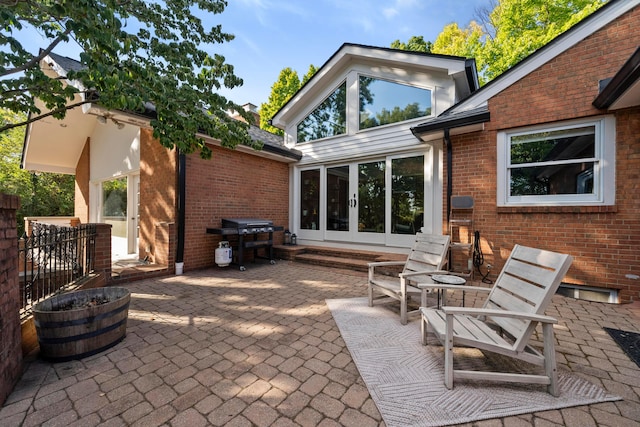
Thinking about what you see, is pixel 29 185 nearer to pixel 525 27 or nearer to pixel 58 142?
pixel 58 142

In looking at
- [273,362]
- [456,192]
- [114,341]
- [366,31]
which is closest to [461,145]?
[456,192]

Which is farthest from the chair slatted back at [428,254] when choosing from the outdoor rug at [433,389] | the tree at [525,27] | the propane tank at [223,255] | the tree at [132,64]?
the tree at [525,27]

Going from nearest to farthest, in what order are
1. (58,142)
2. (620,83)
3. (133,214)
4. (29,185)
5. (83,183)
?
(620,83), (133,214), (58,142), (83,183), (29,185)

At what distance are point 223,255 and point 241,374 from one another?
160 inches

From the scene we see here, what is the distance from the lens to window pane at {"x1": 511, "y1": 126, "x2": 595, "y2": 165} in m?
4.27

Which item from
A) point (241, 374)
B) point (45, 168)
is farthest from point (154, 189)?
point (45, 168)

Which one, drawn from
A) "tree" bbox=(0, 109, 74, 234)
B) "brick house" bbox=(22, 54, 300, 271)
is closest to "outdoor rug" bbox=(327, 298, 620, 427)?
"brick house" bbox=(22, 54, 300, 271)

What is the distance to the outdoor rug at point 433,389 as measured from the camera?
1.76 m

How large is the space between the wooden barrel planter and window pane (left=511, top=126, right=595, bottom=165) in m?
6.34

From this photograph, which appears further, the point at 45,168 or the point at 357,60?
the point at 45,168

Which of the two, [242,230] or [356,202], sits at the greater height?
[356,202]

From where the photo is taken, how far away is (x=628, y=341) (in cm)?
274

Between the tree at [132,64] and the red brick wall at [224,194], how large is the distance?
1.87 meters

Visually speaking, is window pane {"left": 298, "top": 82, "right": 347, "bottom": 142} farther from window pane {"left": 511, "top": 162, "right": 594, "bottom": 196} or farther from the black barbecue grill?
window pane {"left": 511, "top": 162, "right": 594, "bottom": 196}
